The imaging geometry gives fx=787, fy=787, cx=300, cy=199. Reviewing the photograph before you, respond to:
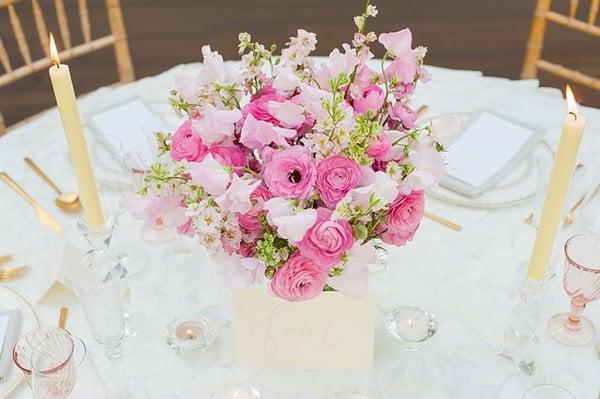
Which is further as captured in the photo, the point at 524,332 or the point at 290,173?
the point at 524,332

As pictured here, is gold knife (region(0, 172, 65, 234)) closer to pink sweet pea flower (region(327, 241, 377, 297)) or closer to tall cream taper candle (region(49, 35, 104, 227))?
tall cream taper candle (region(49, 35, 104, 227))

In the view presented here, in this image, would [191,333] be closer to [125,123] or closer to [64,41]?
[125,123]

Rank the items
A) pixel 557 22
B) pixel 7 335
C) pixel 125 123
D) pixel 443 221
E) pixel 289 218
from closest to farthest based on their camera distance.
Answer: pixel 289 218 → pixel 7 335 → pixel 443 221 → pixel 125 123 → pixel 557 22

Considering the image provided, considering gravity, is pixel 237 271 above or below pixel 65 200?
above

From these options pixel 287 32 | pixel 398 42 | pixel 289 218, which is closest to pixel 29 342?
pixel 289 218

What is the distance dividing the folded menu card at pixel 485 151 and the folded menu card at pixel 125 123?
0.65m

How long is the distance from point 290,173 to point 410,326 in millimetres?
469

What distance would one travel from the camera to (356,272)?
105 cm

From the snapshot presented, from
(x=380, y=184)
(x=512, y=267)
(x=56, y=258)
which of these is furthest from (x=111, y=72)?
(x=380, y=184)

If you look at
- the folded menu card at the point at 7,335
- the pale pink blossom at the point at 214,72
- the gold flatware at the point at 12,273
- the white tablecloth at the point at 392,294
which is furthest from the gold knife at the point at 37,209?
the pale pink blossom at the point at 214,72

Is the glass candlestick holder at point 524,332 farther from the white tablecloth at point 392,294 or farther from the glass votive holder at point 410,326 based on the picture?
the glass votive holder at point 410,326

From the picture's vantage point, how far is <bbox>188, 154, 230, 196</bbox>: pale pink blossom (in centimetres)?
100

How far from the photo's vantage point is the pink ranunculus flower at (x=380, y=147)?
40.5 inches

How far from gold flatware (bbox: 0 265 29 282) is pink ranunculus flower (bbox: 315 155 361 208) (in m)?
0.71
